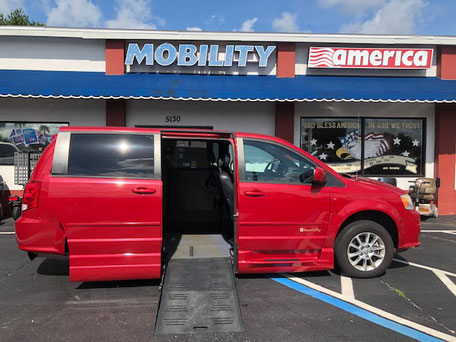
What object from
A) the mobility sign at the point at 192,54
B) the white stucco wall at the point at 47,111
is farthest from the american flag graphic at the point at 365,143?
the white stucco wall at the point at 47,111

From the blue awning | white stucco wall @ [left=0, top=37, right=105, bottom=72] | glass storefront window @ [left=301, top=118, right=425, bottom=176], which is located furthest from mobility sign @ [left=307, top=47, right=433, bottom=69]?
white stucco wall @ [left=0, top=37, right=105, bottom=72]

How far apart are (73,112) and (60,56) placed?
1.64 metres

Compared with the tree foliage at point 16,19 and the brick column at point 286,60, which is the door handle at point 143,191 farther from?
the tree foliage at point 16,19

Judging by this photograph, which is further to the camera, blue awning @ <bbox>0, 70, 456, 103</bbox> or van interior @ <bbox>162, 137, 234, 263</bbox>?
blue awning @ <bbox>0, 70, 456, 103</bbox>

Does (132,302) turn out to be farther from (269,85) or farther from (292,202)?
(269,85)

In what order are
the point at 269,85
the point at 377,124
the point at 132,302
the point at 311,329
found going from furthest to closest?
the point at 377,124, the point at 269,85, the point at 132,302, the point at 311,329

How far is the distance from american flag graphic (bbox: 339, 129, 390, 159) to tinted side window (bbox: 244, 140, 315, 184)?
609 centimetres

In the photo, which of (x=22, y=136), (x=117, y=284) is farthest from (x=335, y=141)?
(x=22, y=136)

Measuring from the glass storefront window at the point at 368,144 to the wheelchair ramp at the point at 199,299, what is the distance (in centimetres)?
648

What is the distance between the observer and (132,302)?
144 inches

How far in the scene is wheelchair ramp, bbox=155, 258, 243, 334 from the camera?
10.3ft

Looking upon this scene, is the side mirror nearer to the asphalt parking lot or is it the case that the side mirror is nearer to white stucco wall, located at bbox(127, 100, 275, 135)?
the asphalt parking lot

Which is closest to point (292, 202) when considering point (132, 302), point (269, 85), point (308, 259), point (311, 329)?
point (308, 259)

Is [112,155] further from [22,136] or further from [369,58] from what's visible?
[369,58]
